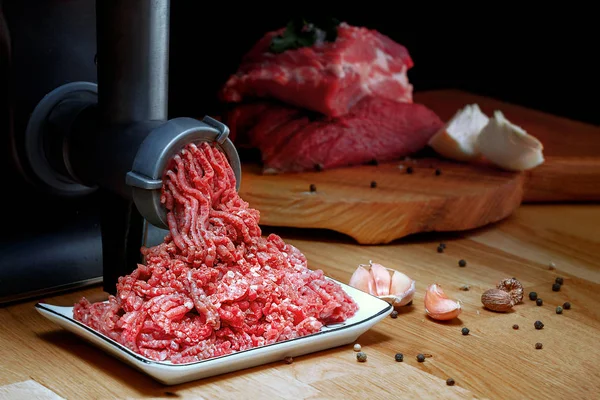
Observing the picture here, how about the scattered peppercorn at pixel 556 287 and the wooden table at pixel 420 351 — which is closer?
the wooden table at pixel 420 351

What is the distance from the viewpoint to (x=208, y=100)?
3660mm

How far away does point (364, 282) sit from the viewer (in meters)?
2.19

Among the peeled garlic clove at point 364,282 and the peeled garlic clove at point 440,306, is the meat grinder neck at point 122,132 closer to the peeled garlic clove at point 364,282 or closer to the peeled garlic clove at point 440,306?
the peeled garlic clove at point 364,282

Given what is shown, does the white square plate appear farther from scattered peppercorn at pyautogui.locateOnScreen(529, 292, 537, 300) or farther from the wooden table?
scattered peppercorn at pyautogui.locateOnScreen(529, 292, 537, 300)

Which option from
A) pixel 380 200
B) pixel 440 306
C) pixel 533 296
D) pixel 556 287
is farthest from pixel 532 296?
pixel 380 200

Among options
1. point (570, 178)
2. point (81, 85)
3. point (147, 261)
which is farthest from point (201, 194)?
point (570, 178)

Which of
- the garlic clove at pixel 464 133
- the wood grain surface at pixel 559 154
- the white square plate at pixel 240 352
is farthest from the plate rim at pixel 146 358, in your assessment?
the wood grain surface at pixel 559 154

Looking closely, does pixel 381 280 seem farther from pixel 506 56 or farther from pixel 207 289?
pixel 506 56

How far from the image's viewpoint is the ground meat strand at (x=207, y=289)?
1.78 metres

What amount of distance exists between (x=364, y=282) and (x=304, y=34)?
1172mm

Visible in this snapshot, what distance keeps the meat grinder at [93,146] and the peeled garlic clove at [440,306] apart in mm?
512

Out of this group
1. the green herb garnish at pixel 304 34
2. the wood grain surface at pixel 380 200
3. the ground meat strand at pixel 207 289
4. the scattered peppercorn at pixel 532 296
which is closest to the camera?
the ground meat strand at pixel 207 289

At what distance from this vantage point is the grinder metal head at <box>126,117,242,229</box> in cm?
186

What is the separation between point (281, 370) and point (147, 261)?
0.33m
